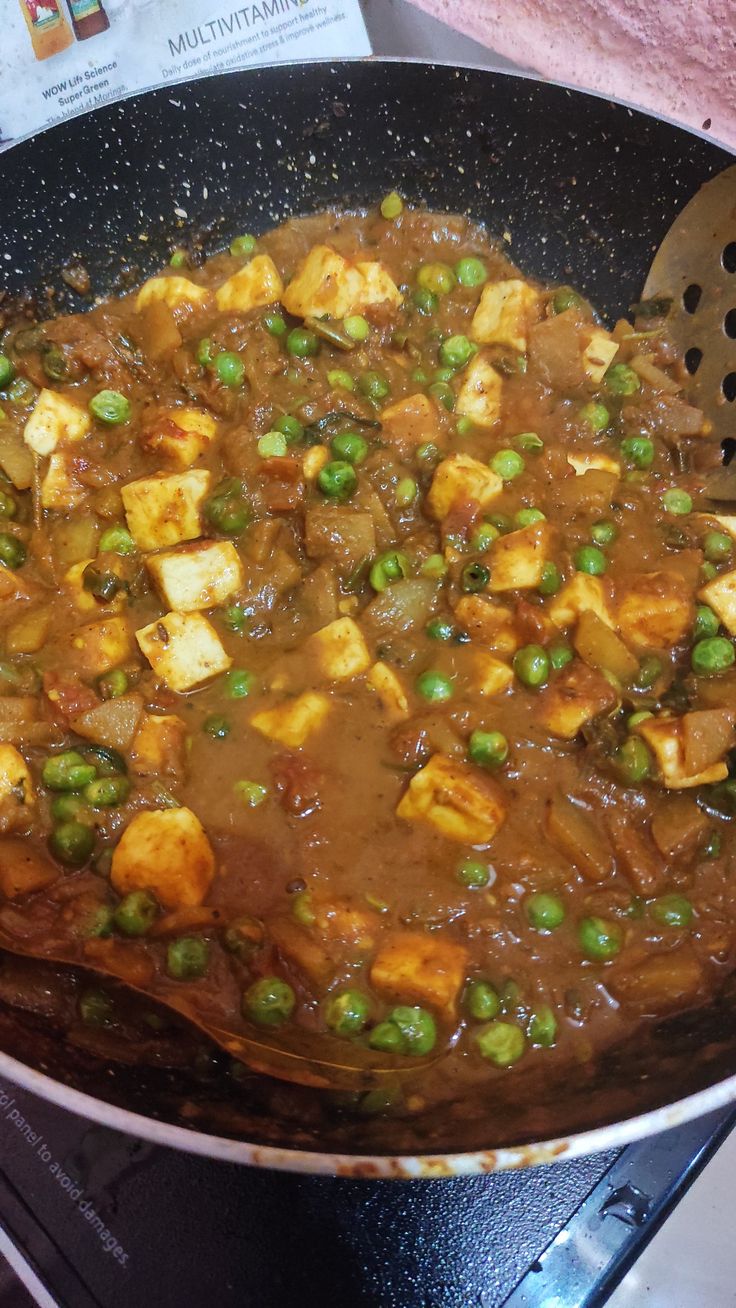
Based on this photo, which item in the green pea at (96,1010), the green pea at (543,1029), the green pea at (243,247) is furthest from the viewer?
the green pea at (243,247)

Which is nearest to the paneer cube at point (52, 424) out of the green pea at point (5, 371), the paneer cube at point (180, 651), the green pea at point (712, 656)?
the green pea at point (5, 371)

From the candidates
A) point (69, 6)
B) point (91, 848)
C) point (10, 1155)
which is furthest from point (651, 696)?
point (69, 6)

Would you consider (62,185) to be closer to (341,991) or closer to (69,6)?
(69,6)

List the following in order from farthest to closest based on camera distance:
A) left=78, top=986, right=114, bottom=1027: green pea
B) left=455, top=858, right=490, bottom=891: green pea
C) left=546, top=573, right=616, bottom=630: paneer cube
Result: 1. left=546, top=573, right=616, bottom=630: paneer cube
2. left=455, top=858, right=490, bottom=891: green pea
3. left=78, top=986, right=114, bottom=1027: green pea

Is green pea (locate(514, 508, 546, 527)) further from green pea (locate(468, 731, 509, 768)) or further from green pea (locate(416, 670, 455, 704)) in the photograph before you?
green pea (locate(468, 731, 509, 768))

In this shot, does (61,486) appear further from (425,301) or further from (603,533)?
(603,533)

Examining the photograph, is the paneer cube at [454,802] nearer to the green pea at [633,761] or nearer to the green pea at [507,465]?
the green pea at [633,761]

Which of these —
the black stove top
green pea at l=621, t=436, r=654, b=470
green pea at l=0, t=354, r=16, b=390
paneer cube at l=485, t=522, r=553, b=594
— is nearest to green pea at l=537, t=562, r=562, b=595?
paneer cube at l=485, t=522, r=553, b=594
